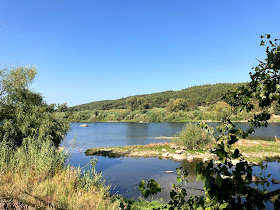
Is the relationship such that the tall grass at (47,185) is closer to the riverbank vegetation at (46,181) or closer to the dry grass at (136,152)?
the riverbank vegetation at (46,181)

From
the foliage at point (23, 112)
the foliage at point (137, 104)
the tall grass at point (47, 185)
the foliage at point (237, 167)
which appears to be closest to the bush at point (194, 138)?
the foliage at point (23, 112)

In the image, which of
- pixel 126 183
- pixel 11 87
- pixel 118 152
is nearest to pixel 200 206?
pixel 126 183

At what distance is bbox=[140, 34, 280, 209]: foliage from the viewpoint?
1.25m

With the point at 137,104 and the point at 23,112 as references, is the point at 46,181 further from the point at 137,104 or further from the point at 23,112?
the point at 137,104

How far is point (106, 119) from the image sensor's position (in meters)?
89.6

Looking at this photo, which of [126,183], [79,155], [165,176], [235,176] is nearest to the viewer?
[235,176]

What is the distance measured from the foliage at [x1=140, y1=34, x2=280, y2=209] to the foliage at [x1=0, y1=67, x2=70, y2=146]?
11.9 m

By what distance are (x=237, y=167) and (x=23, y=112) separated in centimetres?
1313

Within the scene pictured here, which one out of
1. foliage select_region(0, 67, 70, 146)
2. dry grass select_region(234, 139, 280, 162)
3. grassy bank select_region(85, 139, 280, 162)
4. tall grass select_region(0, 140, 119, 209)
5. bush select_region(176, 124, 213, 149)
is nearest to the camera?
tall grass select_region(0, 140, 119, 209)

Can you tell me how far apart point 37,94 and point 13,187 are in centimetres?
1086

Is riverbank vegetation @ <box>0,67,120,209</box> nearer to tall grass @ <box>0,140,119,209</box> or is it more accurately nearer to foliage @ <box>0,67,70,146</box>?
tall grass @ <box>0,140,119,209</box>

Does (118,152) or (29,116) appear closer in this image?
(29,116)

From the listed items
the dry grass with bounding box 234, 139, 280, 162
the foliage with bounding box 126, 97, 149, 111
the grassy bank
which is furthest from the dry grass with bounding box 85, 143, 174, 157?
the foliage with bounding box 126, 97, 149, 111

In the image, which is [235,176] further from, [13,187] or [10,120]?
[10,120]
